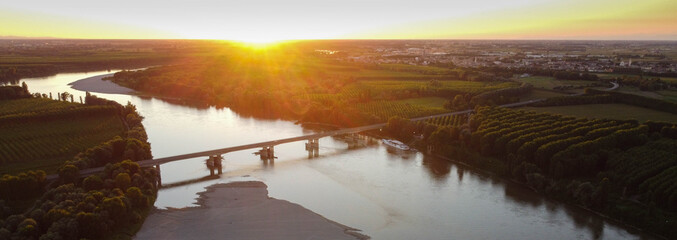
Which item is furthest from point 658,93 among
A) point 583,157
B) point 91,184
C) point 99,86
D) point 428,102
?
point 99,86

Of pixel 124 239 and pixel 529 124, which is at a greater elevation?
pixel 529 124

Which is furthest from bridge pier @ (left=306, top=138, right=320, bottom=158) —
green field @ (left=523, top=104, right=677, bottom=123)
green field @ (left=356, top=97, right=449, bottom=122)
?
green field @ (left=523, top=104, right=677, bottom=123)

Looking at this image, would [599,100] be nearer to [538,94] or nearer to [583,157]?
[538,94]

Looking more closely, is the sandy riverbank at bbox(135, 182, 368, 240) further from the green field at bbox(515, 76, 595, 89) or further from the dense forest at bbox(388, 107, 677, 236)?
the green field at bbox(515, 76, 595, 89)

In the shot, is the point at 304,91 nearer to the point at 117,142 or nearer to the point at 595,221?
the point at 117,142

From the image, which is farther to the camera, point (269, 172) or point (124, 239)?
point (269, 172)

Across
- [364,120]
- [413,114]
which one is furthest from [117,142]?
[413,114]

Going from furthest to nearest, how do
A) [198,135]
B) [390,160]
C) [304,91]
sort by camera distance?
[304,91] → [198,135] → [390,160]
